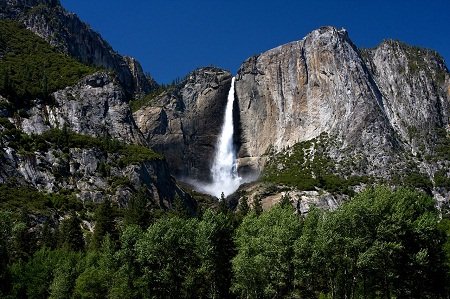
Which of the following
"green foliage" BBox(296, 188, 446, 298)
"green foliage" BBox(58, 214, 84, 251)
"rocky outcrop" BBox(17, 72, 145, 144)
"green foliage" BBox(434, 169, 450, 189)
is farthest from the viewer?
"green foliage" BBox(434, 169, 450, 189)

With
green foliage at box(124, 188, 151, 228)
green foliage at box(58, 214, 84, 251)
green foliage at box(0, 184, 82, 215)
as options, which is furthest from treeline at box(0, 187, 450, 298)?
green foliage at box(0, 184, 82, 215)

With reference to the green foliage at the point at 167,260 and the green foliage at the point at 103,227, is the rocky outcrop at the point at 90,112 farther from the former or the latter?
the green foliage at the point at 167,260

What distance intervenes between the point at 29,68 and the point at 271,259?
408 feet

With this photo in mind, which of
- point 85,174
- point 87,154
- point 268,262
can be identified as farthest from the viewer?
point 87,154

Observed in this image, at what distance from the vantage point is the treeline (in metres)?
57.3

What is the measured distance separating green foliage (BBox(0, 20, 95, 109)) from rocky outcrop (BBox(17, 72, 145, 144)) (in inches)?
141

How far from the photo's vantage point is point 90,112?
157m

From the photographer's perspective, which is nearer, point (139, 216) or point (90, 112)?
point (139, 216)

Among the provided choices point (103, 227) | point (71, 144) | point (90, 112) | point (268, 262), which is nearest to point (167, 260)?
point (268, 262)

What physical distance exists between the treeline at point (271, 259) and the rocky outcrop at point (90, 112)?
72626 mm

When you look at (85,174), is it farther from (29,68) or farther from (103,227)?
(29,68)

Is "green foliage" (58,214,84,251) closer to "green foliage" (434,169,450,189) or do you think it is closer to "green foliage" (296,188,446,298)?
"green foliage" (296,188,446,298)

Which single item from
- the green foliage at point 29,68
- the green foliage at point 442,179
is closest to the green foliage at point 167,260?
the green foliage at point 29,68

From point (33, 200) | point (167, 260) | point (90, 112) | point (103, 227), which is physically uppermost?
point (90, 112)
